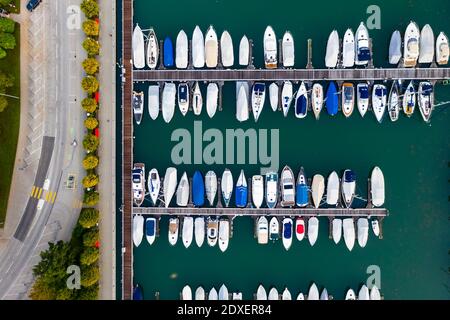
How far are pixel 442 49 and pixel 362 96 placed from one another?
606cm

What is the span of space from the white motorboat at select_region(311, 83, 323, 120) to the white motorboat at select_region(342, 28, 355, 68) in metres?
2.28

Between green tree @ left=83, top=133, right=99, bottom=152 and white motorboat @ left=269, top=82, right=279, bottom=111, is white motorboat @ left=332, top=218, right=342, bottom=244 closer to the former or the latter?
white motorboat @ left=269, top=82, right=279, bottom=111

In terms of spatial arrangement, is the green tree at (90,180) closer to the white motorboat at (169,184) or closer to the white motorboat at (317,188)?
the white motorboat at (169,184)

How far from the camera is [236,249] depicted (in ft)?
92.5

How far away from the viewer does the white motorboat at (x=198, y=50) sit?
2727 centimetres

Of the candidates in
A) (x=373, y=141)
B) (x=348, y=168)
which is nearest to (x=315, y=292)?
(x=348, y=168)

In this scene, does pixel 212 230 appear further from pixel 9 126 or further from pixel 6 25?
pixel 6 25

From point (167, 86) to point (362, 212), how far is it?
15.9 metres

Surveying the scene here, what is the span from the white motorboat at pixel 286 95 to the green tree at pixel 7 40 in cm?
1858

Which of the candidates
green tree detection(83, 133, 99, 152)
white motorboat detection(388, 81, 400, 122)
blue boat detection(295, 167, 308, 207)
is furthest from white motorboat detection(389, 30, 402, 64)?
green tree detection(83, 133, 99, 152)

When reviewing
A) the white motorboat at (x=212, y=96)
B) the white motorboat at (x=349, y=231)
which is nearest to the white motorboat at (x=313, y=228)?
the white motorboat at (x=349, y=231)

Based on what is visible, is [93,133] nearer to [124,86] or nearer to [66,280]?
[124,86]

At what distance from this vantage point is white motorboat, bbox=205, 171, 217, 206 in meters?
27.6

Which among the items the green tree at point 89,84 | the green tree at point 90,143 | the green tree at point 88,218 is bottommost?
the green tree at point 88,218
